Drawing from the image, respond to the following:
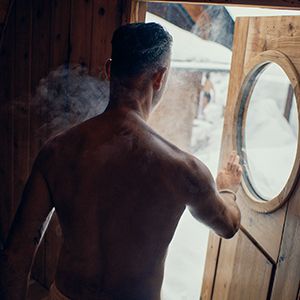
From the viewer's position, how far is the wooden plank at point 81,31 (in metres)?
2.81

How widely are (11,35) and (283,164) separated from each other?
96.0 inches

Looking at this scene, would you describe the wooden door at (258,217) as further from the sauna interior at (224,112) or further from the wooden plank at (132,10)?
the wooden plank at (132,10)

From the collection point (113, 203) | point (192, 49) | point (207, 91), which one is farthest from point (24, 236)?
point (207, 91)

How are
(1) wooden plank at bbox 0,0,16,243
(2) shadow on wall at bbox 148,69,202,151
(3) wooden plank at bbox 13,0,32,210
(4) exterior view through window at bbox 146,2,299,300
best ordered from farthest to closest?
(2) shadow on wall at bbox 148,69,202,151 < (4) exterior view through window at bbox 146,2,299,300 < (1) wooden plank at bbox 0,0,16,243 < (3) wooden plank at bbox 13,0,32,210

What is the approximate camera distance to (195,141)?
7.55m

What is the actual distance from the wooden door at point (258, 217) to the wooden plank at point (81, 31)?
1.01 m

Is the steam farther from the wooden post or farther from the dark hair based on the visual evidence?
the wooden post

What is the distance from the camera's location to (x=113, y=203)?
170 centimetres

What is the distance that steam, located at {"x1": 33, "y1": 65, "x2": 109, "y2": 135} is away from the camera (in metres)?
2.94

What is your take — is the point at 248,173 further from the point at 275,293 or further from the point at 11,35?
the point at 11,35

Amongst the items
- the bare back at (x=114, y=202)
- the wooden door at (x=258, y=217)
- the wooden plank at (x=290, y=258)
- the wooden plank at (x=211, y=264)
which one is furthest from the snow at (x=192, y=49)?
the bare back at (x=114, y=202)

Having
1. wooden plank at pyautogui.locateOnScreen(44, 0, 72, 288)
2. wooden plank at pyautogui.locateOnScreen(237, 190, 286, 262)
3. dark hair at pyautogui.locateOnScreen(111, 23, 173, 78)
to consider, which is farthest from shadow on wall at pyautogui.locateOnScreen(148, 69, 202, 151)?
dark hair at pyautogui.locateOnScreen(111, 23, 173, 78)

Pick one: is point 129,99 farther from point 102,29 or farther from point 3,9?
point 3,9

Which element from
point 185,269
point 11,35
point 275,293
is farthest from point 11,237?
point 185,269
